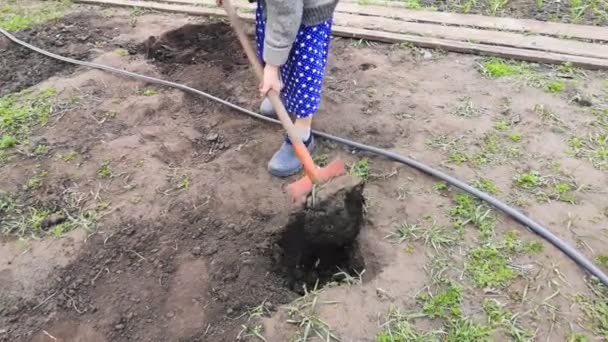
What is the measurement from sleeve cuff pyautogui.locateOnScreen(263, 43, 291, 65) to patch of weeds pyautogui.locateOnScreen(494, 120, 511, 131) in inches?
56.6

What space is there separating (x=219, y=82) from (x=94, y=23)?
1.49 metres

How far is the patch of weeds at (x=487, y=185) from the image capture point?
2709 mm

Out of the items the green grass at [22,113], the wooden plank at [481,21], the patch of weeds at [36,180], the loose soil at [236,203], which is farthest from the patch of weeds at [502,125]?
the green grass at [22,113]

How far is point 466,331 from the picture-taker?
6.80 feet

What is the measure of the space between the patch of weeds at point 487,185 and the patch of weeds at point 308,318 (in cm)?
104

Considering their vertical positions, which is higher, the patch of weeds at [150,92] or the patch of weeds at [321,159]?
the patch of weeds at [150,92]

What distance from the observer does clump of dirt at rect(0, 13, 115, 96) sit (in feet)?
12.4

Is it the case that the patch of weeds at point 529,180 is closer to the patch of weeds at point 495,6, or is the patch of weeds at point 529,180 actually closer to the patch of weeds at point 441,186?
the patch of weeds at point 441,186

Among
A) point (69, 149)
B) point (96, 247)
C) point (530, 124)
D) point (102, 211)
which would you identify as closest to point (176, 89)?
point (69, 149)

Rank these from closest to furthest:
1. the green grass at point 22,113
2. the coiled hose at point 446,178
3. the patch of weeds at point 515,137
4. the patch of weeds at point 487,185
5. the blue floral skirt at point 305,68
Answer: the coiled hose at point 446,178 < the blue floral skirt at point 305,68 < the patch of weeds at point 487,185 < the patch of weeds at point 515,137 < the green grass at point 22,113

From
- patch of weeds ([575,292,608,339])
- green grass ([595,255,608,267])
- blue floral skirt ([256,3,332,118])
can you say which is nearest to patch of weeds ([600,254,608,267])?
green grass ([595,255,608,267])

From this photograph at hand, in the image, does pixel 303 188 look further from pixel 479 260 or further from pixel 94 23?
pixel 94 23

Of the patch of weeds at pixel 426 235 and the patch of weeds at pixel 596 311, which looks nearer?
the patch of weeds at pixel 596 311

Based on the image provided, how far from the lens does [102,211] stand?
266 cm
